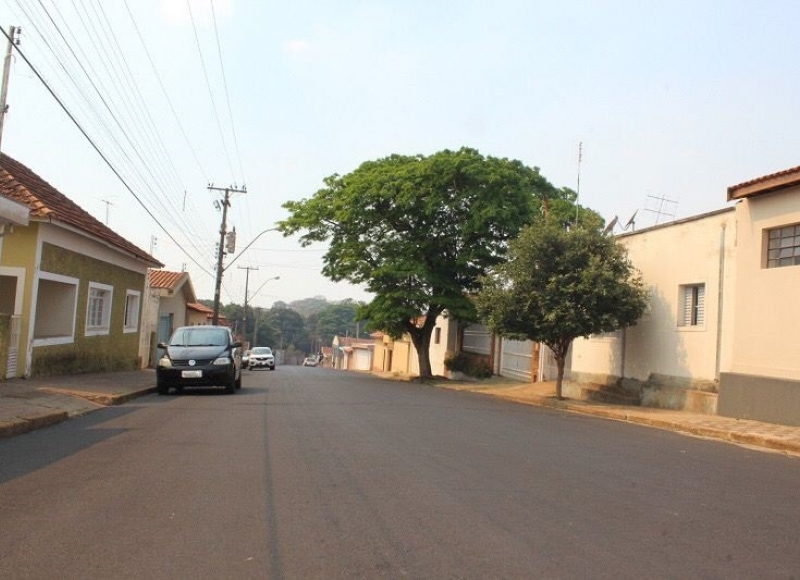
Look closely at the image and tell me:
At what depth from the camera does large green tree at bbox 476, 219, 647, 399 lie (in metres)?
16.5

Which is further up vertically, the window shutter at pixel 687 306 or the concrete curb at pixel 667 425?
the window shutter at pixel 687 306

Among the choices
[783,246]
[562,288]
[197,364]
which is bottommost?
[197,364]

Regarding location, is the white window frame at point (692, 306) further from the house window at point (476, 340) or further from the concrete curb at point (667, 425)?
the house window at point (476, 340)

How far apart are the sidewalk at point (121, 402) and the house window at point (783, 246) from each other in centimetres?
307

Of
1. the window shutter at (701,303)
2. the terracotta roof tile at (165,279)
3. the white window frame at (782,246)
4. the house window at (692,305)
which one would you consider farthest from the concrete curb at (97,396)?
the terracotta roof tile at (165,279)

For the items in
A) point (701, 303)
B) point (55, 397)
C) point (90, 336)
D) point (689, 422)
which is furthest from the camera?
point (90, 336)

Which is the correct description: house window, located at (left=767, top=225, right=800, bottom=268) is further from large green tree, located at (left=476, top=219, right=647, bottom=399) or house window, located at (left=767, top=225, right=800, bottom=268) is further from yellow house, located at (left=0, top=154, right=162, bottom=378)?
yellow house, located at (left=0, top=154, right=162, bottom=378)

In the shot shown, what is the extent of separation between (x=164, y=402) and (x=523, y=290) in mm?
8410

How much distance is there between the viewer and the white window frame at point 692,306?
1616 centimetres

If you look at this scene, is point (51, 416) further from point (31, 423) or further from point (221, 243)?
point (221, 243)

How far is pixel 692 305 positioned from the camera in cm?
1650

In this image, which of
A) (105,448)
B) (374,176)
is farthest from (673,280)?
(374,176)

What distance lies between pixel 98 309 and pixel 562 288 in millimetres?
13413

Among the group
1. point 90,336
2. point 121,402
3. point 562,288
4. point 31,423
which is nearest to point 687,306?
point 562,288
